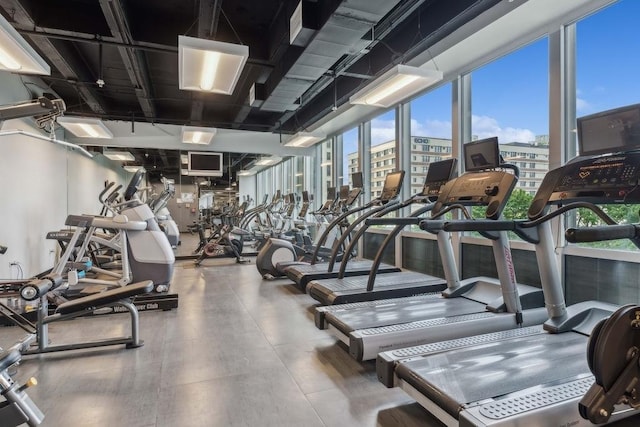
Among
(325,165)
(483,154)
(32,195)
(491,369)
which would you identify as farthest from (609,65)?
(32,195)

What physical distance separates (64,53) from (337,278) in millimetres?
4791

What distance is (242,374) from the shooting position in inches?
102

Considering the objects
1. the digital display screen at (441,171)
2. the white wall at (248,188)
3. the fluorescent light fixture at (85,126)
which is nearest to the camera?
the digital display screen at (441,171)

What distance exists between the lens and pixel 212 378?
2529mm

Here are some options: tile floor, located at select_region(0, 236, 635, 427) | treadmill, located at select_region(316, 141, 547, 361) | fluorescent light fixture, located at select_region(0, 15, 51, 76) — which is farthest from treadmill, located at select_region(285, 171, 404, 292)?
fluorescent light fixture, located at select_region(0, 15, 51, 76)

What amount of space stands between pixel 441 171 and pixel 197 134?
5.14 metres

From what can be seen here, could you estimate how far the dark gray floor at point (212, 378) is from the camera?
2.08 m

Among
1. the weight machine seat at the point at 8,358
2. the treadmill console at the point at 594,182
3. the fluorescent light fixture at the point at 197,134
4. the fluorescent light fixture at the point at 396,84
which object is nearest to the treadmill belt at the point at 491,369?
the treadmill console at the point at 594,182

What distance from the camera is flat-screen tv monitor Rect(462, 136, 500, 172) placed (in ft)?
9.68

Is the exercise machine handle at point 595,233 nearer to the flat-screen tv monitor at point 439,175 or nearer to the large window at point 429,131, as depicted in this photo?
the flat-screen tv monitor at point 439,175

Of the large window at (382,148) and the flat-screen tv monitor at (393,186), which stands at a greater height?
the large window at (382,148)

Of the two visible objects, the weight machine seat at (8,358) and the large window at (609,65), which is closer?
the weight machine seat at (8,358)

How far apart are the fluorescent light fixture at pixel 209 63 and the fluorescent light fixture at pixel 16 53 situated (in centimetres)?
129

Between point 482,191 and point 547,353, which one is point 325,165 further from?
point 547,353
